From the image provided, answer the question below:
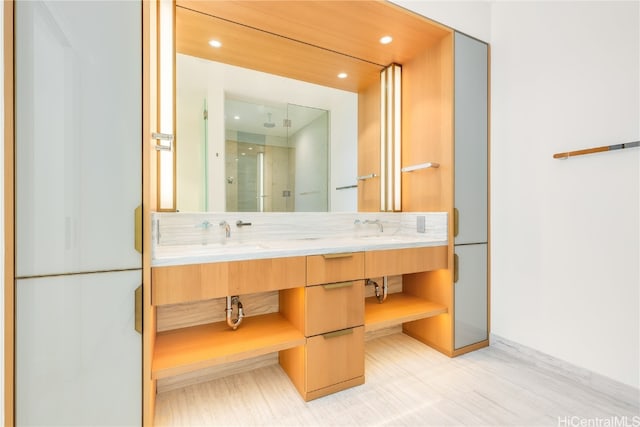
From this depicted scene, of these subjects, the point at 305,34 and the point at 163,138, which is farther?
the point at 305,34

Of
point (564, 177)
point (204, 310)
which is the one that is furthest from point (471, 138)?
point (204, 310)

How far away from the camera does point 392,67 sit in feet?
7.39

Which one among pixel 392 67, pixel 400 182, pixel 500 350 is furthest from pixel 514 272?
pixel 392 67

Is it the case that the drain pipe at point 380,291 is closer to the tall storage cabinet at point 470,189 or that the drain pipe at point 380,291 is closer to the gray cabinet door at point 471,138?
the tall storage cabinet at point 470,189

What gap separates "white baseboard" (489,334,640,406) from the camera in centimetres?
142

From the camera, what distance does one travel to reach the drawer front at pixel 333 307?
1.45 metres

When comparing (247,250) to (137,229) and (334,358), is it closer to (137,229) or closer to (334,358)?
(137,229)

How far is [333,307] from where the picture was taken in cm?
150

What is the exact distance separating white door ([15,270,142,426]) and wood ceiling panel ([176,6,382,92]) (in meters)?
1.43

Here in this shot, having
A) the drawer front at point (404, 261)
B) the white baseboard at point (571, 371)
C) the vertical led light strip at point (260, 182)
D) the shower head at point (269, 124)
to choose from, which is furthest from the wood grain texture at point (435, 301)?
the shower head at point (269, 124)

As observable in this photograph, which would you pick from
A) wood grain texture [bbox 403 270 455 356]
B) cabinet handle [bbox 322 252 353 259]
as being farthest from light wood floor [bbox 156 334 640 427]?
cabinet handle [bbox 322 252 353 259]

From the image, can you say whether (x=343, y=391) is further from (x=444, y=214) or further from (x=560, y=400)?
(x=444, y=214)

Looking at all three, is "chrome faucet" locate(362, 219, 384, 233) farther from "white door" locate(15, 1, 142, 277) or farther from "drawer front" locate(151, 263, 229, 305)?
"white door" locate(15, 1, 142, 277)

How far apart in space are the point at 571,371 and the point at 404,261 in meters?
1.12
